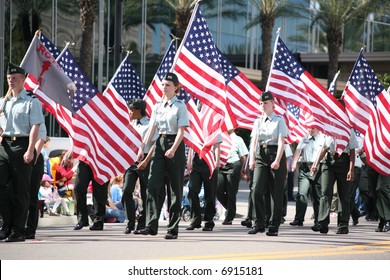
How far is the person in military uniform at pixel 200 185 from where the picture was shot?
14898mm

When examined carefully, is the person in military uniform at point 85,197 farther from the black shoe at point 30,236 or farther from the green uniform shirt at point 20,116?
the green uniform shirt at point 20,116

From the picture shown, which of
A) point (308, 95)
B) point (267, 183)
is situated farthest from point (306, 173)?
point (267, 183)

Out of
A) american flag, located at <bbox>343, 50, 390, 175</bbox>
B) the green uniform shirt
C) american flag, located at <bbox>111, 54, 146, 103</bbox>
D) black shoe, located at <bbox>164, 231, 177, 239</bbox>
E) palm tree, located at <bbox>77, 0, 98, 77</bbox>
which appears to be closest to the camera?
the green uniform shirt

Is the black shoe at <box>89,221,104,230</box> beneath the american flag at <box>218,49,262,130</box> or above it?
beneath

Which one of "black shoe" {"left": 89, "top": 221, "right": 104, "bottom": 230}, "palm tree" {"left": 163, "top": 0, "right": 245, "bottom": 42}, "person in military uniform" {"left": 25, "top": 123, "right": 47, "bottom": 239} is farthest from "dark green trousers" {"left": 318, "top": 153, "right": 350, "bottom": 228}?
"palm tree" {"left": 163, "top": 0, "right": 245, "bottom": 42}

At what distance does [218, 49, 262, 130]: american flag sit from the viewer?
17453 millimetres

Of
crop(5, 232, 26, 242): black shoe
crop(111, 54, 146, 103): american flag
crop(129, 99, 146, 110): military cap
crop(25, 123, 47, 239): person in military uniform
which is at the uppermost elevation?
crop(111, 54, 146, 103): american flag

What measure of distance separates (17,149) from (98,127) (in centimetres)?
319

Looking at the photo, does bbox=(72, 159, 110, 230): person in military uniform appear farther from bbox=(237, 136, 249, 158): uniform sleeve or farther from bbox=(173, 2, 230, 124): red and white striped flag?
bbox=(237, 136, 249, 158): uniform sleeve

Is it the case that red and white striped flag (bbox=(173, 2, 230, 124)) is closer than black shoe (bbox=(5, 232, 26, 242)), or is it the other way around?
black shoe (bbox=(5, 232, 26, 242))

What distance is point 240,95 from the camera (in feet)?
57.9

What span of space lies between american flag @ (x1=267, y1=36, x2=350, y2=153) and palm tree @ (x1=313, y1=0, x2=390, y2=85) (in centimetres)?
2934

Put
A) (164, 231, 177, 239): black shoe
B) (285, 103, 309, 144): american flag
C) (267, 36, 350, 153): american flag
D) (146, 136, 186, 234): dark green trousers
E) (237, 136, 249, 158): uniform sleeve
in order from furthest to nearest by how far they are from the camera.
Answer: (285, 103, 309, 144): american flag
(237, 136, 249, 158): uniform sleeve
(267, 36, 350, 153): american flag
(146, 136, 186, 234): dark green trousers
(164, 231, 177, 239): black shoe

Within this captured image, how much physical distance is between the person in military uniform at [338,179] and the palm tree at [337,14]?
1256 inches
